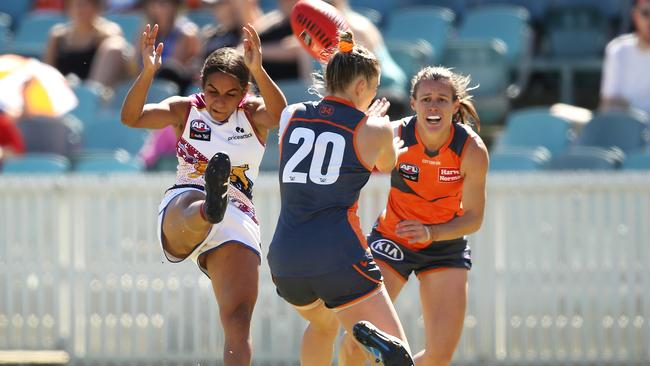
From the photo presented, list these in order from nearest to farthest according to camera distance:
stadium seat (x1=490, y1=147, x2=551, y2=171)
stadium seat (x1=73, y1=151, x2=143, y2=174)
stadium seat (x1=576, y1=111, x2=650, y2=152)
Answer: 1. stadium seat (x1=490, y1=147, x2=551, y2=171)
2. stadium seat (x1=576, y1=111, x2=650, y2=152)
3. stadium seat (x1=73, y1=151, x2=143, y2=174)

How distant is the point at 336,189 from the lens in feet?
17.6

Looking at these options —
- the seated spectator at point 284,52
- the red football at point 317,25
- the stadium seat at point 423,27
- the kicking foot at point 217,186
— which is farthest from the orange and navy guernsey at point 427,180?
the stadium seat at point 423,27

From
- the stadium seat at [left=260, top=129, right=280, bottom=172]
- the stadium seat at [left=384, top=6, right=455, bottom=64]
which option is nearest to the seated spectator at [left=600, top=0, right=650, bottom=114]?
the stadium seat at [left=384, top=6, right=455, bottom=64]

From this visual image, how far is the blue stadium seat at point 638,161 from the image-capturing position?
890 cm

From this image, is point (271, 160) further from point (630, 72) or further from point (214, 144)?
point (214, 144)

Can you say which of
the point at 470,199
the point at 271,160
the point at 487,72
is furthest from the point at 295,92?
the point at 470,199

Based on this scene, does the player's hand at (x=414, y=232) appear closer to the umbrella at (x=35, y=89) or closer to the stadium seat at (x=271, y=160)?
the stadium seat at (x=271, y=160)

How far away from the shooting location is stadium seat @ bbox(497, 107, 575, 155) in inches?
388

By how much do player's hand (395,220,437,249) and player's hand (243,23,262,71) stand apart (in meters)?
1.01

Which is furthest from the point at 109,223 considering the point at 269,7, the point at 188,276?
the point at 269,7

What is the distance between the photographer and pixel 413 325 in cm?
844

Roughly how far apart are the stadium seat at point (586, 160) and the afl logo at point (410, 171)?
125 inches

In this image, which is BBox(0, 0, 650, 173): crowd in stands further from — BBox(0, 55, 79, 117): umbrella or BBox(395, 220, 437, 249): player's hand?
BBox(395, 220, 437, 249): player's hand

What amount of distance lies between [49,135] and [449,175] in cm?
500
